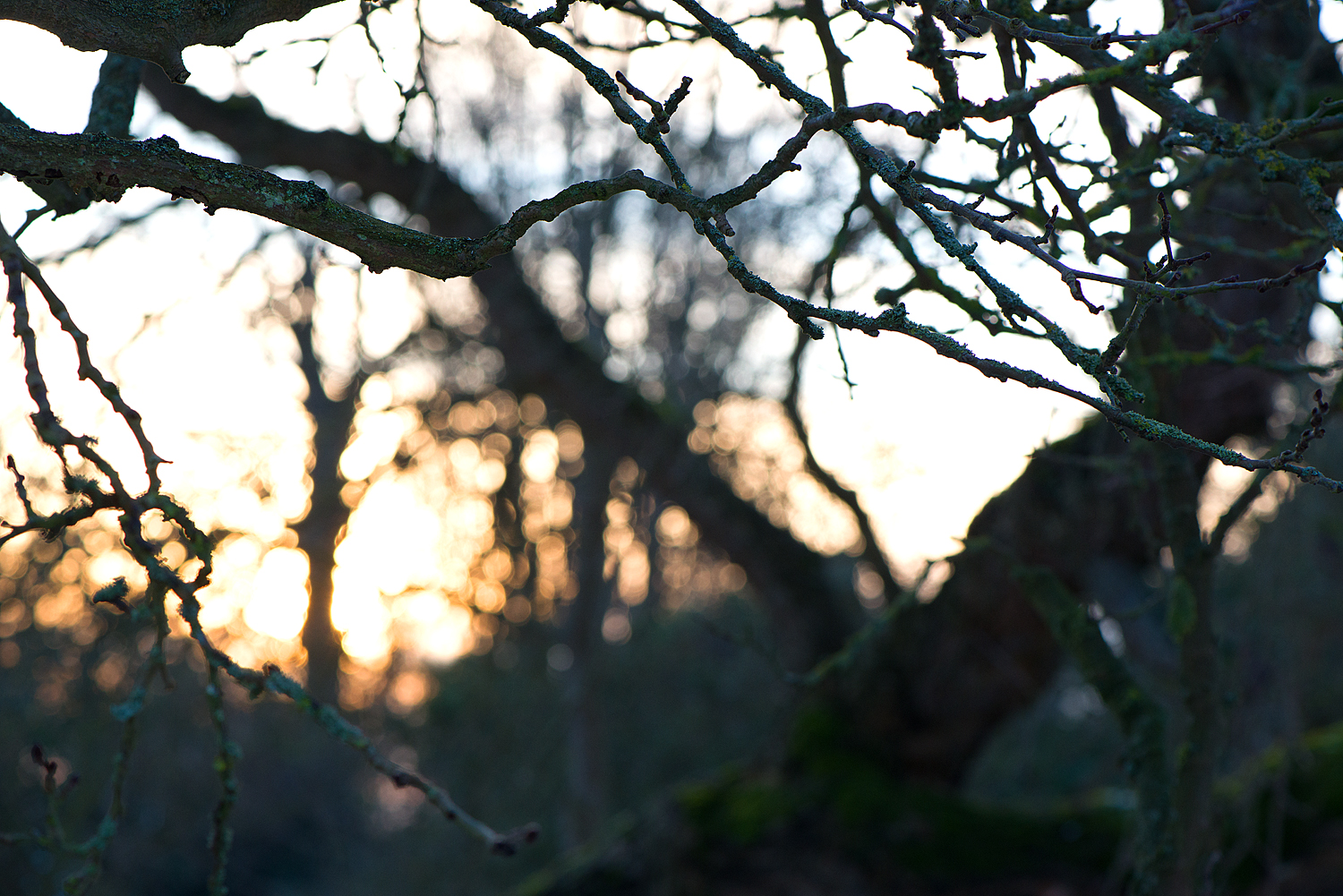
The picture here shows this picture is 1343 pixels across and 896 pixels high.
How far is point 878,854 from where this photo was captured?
446 centimetres

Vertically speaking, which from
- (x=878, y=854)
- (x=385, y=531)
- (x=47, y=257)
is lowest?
(x=878, y=854)

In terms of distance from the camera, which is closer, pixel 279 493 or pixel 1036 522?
pixel 1036 522

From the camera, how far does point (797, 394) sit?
4.50 meters

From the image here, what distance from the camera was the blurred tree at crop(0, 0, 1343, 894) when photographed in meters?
1.46

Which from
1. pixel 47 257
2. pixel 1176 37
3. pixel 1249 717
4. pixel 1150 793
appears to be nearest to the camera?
pixel 1176 37

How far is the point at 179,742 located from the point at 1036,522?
874 cm

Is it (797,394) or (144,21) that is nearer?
(144,21)

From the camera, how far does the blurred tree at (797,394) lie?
4.80 ft

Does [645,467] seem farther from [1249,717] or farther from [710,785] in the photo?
[1249,717]

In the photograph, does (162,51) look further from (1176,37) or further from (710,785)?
(710,785)

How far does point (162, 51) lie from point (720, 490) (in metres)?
4.37

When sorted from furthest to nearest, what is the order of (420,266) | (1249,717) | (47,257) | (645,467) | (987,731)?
(1249,717), (645,467), (987,731), (47,257), (420,266)

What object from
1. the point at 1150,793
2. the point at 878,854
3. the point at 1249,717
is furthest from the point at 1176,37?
the point at 1249,717

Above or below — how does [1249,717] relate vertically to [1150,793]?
above
